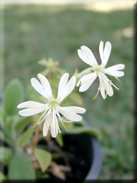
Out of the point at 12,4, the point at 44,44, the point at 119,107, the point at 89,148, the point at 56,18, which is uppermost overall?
the point at 12,4

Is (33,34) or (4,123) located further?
(33,34)

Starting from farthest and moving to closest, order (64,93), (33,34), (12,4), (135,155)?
(12,4)
(33,34)
(135,155)
(64,93)

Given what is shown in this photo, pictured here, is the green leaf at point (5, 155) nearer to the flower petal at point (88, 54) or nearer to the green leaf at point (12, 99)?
the green leaf at point (12, 99)

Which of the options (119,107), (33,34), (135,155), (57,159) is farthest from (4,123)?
(33,34)

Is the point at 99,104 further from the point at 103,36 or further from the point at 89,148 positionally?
the point at 103,36

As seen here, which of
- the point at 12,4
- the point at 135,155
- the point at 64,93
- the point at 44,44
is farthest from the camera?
the point at 12,4

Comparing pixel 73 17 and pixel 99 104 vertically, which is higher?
pixel 73 17

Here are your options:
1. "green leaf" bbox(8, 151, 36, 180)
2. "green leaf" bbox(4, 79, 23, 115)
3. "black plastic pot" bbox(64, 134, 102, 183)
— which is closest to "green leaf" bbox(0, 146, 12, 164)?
"green leaf" bbox(8, 151, 36, 180)

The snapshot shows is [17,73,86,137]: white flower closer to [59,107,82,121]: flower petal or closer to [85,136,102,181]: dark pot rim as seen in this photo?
[59,107,82,121]: flower petal
